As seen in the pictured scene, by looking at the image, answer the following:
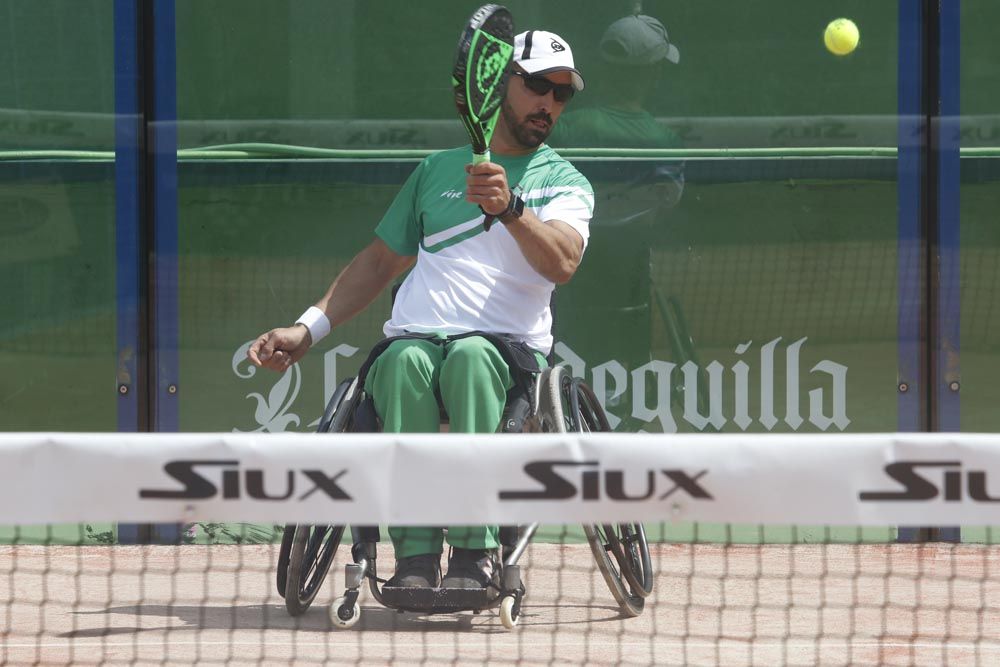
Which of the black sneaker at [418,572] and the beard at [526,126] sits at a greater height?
the beard at [526,126]

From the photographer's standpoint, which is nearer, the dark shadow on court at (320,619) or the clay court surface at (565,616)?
the clay court surface at (565,616)

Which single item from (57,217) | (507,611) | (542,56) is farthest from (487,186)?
(57,217)

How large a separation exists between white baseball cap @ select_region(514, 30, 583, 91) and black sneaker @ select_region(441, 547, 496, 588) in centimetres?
136

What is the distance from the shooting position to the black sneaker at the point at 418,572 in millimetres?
3979

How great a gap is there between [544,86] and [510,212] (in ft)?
2.01

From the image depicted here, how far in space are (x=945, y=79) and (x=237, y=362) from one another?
269 centimetres

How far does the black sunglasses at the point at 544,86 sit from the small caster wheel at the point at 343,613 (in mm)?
1534

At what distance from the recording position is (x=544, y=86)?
4461 millimetres

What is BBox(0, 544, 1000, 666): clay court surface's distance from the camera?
12.6 ft

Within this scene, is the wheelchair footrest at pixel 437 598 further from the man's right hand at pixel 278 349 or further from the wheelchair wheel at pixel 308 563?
the man's right hand at pixel 278 349

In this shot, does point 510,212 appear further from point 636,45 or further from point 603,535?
point 636,45

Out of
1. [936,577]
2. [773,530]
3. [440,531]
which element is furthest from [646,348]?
[440,531]

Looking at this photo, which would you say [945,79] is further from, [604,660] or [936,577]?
[604,660]

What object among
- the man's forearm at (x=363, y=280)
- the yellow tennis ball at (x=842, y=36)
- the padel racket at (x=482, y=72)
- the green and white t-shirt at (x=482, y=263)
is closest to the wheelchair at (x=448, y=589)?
the green and white t-shirt at (x=482, y=263)
